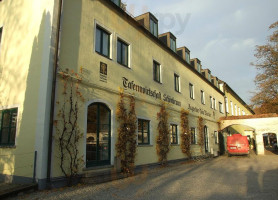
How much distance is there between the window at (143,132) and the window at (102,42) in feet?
12.8

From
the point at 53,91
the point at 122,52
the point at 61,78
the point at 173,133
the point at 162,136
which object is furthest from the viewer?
the point at 173,133

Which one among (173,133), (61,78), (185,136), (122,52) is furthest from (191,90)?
(61,78)

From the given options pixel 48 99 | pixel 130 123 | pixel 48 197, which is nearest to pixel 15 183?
pixel 48 197

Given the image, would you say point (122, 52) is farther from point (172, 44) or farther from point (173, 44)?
point (173, 44)

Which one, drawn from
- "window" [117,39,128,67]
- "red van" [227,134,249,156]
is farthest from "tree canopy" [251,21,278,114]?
"window" [117,39,128,67]

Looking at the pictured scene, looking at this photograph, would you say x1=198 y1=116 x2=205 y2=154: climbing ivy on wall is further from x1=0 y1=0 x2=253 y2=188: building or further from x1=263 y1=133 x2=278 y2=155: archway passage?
x1=263 y1=133 x2=278 y2=155: archway passage

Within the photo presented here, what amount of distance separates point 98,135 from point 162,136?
5057 millimetres

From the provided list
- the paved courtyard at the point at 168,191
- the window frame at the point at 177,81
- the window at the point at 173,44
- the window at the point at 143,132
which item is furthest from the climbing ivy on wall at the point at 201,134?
the paved courtyard at the point at 168,191

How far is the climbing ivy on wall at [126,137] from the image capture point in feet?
31.8

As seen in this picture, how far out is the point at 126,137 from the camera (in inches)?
394

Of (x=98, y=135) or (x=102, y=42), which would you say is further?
(x=102, y=42)

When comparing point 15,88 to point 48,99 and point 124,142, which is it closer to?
point 48,99

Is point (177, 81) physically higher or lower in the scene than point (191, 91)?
higher

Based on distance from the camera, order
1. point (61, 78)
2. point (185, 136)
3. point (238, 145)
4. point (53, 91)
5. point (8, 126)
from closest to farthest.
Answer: point (53, 91), point (61, 78), point (8, 126), point (185, 136), point (238, 145)
